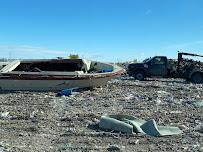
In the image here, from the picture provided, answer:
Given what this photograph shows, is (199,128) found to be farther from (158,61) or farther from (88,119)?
(158,61)

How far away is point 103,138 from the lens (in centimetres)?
923

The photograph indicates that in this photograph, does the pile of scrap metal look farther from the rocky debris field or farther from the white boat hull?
the white boat hull

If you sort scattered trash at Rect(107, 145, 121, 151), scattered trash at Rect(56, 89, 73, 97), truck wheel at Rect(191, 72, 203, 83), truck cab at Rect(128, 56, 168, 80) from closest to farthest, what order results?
1. scattered trash at Rect(107, 145, 121, 151)
2. scattered trash at Rect(56, 89, 73, 97)
3. truck wheel at Rect(191, 72, 203, 83)
4. truck cab at Rect(128, 56, 168, 80)

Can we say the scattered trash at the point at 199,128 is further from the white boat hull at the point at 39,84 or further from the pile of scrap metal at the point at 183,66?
the pile of scrap metal at the point at 183,66

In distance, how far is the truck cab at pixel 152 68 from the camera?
86.2 ft

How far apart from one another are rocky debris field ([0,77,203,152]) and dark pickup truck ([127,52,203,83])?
851 centimetres

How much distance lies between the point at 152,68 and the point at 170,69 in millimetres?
941

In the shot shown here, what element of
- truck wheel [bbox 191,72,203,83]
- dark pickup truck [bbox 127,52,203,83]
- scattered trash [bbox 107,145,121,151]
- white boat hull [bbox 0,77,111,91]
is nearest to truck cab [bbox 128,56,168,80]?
dark pickup truck [bbox 127,52,203,83]

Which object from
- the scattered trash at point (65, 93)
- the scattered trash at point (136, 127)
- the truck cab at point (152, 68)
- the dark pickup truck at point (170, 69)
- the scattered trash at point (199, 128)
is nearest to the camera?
the scattered trash at point (136, 127)

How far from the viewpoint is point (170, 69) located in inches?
1036

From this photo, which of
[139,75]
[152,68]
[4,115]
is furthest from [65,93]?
[152,68]

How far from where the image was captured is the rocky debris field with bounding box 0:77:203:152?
8.70 m

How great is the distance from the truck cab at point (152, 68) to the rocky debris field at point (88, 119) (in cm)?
856

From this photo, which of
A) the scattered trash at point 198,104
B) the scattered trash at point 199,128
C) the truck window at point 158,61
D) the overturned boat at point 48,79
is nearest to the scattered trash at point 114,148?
the scattered trash at point 199,128
